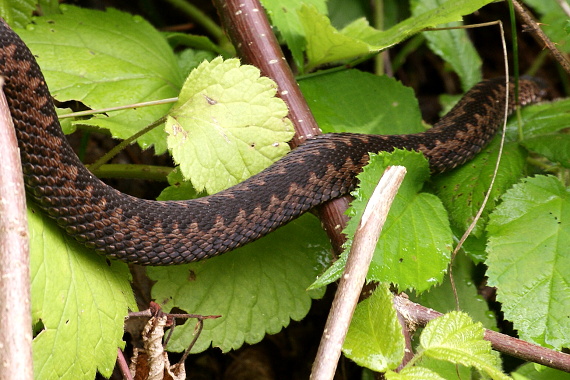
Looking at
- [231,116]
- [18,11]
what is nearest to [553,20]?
[231,116]

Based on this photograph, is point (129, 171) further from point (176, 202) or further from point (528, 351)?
point (528, 351)

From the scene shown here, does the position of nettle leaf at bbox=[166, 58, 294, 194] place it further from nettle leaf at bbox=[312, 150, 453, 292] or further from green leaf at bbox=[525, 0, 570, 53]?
green leaf at bbox=[525, 0, 570, 53]

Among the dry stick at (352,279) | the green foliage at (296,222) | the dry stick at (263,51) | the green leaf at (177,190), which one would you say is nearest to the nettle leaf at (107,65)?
the green foliage at (296,222)

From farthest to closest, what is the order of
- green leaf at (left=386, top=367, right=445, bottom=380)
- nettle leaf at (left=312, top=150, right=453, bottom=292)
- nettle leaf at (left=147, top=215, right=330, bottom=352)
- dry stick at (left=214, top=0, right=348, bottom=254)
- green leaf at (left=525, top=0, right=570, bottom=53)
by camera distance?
green leaf at (left=525, top=0, right=570, bottom=53), dry stick at (left=214, top=0, right=348, bottom=254), nettle leaf at (left=147, top=215, right=330, bottom=352), nettle leaf at (left=312, top=150, right=453, bottom=292), green leaf at (left=386, top=367, right=445, bottom=380)

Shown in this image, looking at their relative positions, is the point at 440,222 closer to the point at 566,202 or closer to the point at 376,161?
the point at 376,161

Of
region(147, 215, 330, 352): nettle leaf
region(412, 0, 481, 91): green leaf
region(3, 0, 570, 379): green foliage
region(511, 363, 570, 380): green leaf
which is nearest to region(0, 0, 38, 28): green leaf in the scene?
region(3, 0, 570, 379): green foliage
